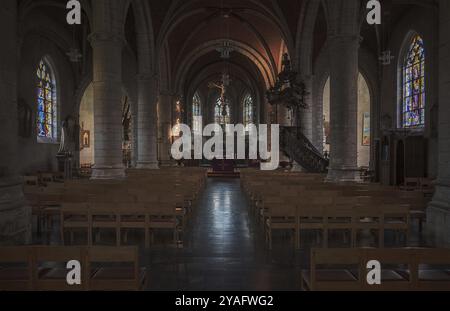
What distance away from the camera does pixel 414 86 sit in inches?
872

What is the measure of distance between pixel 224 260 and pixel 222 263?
0.17 metres

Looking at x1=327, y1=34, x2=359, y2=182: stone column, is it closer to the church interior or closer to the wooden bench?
the church interior

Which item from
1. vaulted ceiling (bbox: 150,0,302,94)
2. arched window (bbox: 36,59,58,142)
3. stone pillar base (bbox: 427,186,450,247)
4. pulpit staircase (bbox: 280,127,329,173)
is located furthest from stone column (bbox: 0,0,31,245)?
arched window (bbox: 36,59,58,142)

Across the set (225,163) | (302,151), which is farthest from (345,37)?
(225,163)

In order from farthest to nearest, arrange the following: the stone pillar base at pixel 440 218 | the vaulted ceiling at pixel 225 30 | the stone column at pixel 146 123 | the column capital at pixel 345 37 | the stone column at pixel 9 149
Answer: the vaulted ceiling at pixel 225 30 < the stone column at pixel 146 123 < the column capital at pixel 345 37 < the stone pillar base at pixel 440 218 < the stone column at pixel 9 149

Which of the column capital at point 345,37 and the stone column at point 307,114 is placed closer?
the column capital at point 345,37

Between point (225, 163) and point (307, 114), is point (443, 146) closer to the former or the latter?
point (307, 114)

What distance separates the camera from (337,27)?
A: 13.3 meters

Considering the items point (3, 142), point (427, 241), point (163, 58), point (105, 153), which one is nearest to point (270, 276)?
point (427, 241)

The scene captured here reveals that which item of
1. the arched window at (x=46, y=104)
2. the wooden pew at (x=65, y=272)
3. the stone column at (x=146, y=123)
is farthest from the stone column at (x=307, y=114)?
the wooden pew at (x=65, y=272)

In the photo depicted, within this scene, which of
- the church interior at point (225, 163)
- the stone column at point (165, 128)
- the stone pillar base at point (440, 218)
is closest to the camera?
the church interior at point (225, 163)

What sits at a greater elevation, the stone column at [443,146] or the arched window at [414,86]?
the arched window at [414,86]

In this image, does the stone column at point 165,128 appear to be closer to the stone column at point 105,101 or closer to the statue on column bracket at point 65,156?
the statue on column bracket at point 65,156

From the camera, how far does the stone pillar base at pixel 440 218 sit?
→ 255 inches
